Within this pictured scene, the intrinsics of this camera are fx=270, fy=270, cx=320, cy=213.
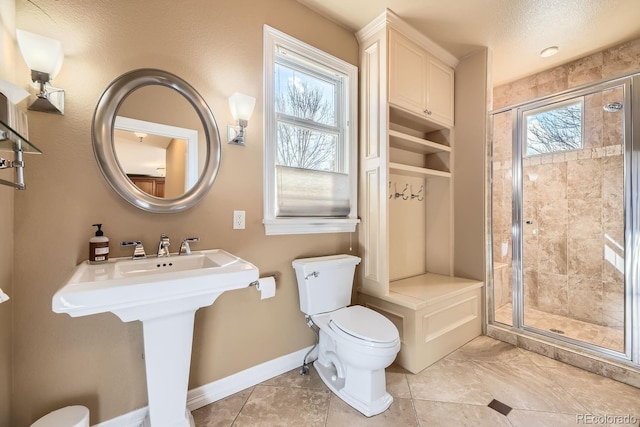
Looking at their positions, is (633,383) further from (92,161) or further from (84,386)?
(92,161)

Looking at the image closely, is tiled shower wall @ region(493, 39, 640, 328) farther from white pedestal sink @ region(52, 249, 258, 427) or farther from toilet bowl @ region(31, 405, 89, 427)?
toilet bowl @ region(31, 405, 89, 427)

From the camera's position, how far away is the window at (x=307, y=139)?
1854 millimetres

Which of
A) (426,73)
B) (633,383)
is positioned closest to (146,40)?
(426,73)

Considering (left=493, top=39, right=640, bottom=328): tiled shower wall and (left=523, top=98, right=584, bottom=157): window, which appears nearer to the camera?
(left=493, top=39, right=640, bottom=328): tiled shower wall

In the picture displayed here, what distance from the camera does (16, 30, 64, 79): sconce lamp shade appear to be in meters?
1.12

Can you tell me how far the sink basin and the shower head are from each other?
295 cm

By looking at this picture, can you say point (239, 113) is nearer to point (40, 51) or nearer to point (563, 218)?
point (40, 51)

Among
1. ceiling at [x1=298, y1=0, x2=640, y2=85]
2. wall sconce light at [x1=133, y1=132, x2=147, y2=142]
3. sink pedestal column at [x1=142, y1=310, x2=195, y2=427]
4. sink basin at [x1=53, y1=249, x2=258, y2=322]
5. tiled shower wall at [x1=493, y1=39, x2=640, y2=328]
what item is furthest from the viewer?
tiled shower wall at [x1=493, y1=39, x2=640, y2=328]

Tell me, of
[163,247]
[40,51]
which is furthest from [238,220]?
[40,51]

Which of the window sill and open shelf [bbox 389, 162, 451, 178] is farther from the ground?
open shelf [bbox 389, 162, 451, 178]

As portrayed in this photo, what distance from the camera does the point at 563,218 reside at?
2684mm

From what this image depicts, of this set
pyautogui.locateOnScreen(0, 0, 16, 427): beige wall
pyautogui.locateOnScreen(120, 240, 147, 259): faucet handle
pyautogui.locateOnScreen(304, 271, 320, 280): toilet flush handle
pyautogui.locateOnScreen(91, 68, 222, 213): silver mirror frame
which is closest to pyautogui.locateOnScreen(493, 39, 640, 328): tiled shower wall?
pyautogui.locateOnScreen(304, 271, 320, 280): toilet flush handle

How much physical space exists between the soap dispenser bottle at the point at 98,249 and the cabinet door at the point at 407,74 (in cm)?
206

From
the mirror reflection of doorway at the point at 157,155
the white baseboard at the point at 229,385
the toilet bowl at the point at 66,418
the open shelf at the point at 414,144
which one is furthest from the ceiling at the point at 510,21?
the toilet bowl at the point at 66,418
